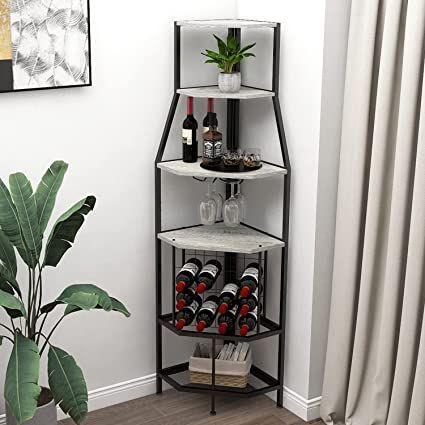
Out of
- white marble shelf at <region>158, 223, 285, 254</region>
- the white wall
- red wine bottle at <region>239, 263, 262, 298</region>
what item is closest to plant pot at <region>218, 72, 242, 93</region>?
the white wall

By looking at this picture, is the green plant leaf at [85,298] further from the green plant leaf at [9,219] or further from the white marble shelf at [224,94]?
the white marble shelf at [224,94]

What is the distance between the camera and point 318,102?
3148 millimetres

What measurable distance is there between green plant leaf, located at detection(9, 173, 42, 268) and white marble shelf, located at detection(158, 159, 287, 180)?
70 centimetres

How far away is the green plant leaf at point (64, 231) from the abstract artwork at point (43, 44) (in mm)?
535

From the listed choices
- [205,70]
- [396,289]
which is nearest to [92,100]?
[205,70]

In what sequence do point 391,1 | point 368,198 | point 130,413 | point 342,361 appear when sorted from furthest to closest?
1. point 130,413
2. point 342,361
3. point 368,198
4. point 391,1

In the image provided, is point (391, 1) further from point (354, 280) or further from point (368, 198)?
point (354, 280)

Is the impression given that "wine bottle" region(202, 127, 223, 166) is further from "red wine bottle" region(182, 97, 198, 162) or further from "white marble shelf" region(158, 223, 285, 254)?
"white marble shelf" region(158, 223, 285, 254)

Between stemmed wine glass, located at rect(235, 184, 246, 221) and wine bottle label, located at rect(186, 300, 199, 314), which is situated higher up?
stemmed wine glass, located at rect(235, 184, 246, 221)

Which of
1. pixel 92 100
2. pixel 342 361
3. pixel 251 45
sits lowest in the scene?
pixel 342 361

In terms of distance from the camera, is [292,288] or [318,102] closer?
[318,102]

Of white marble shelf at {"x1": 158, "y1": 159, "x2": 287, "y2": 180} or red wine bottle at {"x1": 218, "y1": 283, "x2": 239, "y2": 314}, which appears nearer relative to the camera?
white marble shelf at {"x1": 158, "y1": 159, "x2": 287, "y2": 180}

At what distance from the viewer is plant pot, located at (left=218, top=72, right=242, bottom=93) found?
3.27m

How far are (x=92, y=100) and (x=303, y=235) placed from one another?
99 centimetres
